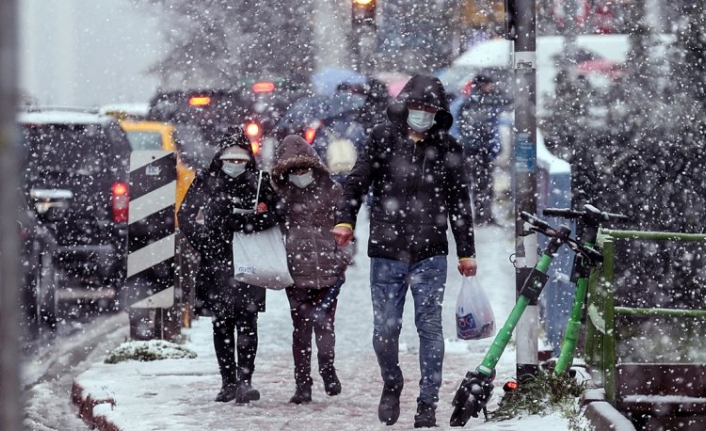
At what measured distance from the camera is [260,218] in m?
7.29

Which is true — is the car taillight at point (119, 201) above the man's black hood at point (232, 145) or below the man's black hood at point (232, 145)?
below

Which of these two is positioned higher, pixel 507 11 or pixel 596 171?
pixel 507 11

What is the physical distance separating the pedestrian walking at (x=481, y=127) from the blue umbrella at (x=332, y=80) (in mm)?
1690

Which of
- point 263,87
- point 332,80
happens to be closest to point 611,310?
point 263,87

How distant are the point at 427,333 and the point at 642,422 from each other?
4.36 ft

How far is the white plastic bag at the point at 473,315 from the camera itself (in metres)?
6.25

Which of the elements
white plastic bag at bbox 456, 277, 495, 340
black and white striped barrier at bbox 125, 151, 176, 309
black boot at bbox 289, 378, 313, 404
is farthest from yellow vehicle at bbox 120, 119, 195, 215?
white plastic bag at bbox 456, 277, 495, 340

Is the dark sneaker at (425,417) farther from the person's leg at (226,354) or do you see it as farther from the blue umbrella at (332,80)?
the blue umbrella at (332,80)

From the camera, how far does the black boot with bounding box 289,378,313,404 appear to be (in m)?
7.35

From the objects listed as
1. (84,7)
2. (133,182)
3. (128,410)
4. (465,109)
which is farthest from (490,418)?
(84,7)

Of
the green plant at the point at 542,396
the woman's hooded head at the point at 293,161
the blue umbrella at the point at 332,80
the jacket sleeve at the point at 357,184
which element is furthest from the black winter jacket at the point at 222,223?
the blue umbrella at the point at 332,80

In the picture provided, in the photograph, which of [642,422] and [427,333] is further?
[427,333]

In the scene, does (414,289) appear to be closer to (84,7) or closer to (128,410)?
(128,410)

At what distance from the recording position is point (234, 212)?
7.35m
